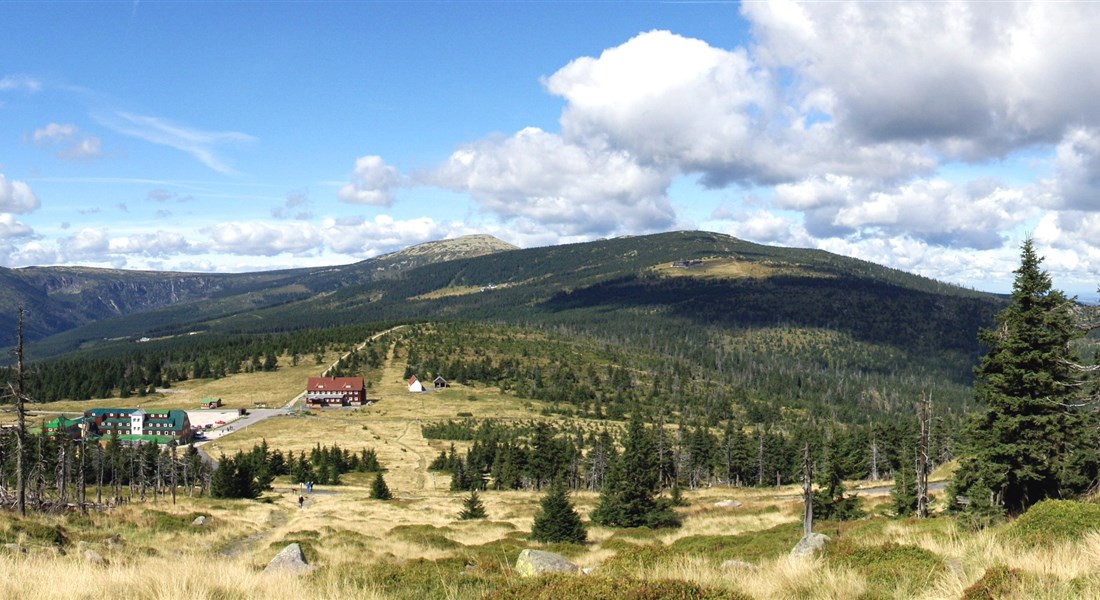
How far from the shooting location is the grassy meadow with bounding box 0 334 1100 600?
7.67 m

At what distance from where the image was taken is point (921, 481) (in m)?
39.6

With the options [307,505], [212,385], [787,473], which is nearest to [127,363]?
[212,385]

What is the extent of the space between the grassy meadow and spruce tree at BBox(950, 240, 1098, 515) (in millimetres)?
4077

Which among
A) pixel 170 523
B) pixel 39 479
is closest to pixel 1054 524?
pixel 170 523

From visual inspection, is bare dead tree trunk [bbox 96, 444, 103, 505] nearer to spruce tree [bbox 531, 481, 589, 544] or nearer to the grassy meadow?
the grassy meadow

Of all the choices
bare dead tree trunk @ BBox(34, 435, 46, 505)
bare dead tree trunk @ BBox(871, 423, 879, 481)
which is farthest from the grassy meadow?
bare dead tree trunk @ BBox(871, 423, 879, 481)

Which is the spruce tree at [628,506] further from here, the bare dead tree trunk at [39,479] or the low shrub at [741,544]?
the bare dead tree trunk at [39,479]

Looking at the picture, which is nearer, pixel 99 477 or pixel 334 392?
pixel 99 477

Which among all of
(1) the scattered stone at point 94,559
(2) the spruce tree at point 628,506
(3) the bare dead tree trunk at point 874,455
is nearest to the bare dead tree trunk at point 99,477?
(2) the spruce tree at point 628,506

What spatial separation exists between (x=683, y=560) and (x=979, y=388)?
78.7 feet

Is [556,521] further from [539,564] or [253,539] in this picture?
[539,564]

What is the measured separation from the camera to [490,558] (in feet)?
48.9

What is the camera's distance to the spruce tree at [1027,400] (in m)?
26.7

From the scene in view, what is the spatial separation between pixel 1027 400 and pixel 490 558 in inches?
1002
